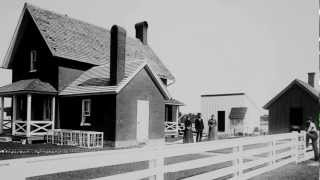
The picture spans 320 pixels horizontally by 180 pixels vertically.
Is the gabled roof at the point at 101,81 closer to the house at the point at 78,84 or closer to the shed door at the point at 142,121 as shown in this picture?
the house at the point at 78,84

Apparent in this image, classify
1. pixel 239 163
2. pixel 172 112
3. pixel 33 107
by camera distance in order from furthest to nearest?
pixel 172 112
pixel 33 107
pixel 239 163

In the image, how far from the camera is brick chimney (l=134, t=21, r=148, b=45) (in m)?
30.5

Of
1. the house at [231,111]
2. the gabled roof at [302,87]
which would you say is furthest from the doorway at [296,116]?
the house at [231,111]

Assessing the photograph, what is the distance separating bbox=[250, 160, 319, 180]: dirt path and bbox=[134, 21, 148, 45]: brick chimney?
20870mm

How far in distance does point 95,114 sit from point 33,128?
3864 mm

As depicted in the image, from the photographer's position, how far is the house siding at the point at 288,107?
27625mm

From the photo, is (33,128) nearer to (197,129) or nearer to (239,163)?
(197,129)

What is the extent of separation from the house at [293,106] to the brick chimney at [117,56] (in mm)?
16166

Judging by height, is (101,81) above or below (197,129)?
above

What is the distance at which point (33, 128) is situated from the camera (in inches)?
770

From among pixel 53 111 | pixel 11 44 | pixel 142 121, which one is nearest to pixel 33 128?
pixel 53 111

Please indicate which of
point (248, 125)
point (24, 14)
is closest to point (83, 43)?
point (24, 14)

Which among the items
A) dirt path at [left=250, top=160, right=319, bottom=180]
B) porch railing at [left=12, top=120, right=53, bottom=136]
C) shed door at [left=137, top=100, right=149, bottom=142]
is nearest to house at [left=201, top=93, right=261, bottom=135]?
shed door at [left=137, top=100, right=149, bottom=142]

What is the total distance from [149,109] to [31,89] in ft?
21.1
